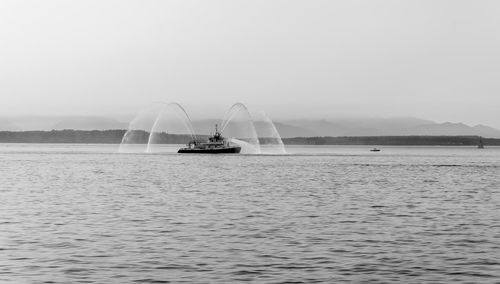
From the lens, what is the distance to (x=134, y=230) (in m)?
44.7

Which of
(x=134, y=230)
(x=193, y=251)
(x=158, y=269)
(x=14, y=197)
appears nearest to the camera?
(x=158, y=269)

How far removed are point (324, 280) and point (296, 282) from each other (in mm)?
1196

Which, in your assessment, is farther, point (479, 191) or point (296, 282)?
point (479, 191)

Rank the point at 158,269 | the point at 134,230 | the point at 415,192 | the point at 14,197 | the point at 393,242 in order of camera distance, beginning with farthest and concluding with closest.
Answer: the point at 415,192, the point at 14,197, the point at 134,230, the point at 393,242, the point at 158,269

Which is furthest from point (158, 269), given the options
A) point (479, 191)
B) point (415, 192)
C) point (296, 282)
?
point (479, 191)

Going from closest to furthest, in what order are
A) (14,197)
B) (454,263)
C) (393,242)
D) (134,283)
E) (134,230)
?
(134,283), (454,263), (393,242), (134,230), (14,197)

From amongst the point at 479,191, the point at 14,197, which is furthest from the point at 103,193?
the point at 479,191

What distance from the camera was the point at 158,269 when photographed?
31344 mm

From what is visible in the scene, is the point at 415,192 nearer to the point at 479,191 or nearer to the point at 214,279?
the point at 479,191

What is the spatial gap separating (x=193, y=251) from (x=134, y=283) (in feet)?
27.0

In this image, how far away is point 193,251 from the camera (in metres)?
36.2

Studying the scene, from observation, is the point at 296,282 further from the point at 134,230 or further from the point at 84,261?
the point at 134,230

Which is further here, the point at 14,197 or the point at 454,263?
the point at 14,197

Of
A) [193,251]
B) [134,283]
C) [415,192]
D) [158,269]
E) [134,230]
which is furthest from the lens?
[415,192]
